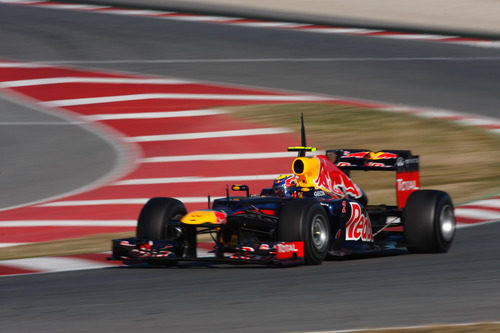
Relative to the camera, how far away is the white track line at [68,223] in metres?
11.8

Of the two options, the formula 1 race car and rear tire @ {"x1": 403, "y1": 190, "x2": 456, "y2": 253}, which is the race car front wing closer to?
the formula 1 race car

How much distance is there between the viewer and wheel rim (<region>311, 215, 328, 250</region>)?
868cm

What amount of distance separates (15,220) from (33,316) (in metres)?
5.55

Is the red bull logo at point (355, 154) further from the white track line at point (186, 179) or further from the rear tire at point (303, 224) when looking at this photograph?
A: the white track line at point (186, 179)

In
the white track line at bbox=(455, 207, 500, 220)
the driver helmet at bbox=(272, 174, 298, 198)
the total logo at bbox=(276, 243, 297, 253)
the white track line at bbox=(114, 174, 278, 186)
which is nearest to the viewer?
the total logo at bbox=(276, 243, 297, 253)

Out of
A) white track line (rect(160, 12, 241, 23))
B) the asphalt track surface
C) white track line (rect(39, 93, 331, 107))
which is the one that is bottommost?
the asphalt track surface

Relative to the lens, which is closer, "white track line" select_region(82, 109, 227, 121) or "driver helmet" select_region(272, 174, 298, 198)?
"driver helmet" select_region(272, 174, 298, 198)

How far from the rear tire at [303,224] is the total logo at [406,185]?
5.33ft

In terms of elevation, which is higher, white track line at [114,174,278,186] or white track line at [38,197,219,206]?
white track line at [114,174,278,186]

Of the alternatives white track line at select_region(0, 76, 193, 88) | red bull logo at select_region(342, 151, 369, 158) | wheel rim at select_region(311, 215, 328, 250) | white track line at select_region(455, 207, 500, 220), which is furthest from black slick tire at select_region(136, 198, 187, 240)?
white track line at select_region(0, 76, 193, 88)

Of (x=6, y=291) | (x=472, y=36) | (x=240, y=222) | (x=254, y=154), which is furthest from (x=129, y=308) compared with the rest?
(x=472, y=36)

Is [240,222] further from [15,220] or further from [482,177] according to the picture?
[482,177]

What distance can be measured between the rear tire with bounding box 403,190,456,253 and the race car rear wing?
0.49 m

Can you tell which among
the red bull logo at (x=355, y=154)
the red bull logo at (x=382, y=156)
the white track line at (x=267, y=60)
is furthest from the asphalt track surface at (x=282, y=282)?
the red bull logo at (x=355, y=154)
